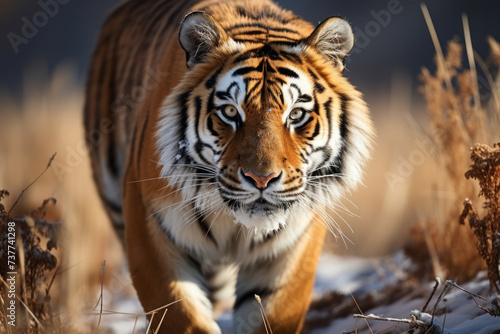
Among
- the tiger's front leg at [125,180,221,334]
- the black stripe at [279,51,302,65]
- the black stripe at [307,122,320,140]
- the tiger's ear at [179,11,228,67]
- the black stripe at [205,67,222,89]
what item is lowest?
the tiger's front leg at [125,180,221,334]

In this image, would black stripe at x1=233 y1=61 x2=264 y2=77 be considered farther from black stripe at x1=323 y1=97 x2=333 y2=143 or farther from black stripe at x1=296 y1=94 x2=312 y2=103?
black stripe at x1=323 y1=97 x2=333 y2=143

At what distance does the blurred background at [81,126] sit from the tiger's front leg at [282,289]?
0.47 metres

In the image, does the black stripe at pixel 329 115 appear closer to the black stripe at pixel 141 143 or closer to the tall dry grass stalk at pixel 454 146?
the black stripe at pixel 141 143

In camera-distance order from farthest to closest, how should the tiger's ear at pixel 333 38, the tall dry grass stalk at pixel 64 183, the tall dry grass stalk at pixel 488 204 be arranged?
the tall dry grass stalk at pixel 64 183, the tiger's ear at pixel 333 38, the tall dry grass stalk at pixel 488 204

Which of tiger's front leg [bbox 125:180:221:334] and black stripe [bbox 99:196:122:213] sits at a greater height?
black stripe [bbox 99:196:122:213]

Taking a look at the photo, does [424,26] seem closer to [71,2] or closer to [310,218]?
[71,2]

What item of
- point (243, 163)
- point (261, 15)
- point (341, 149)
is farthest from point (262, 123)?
point (261, 15)

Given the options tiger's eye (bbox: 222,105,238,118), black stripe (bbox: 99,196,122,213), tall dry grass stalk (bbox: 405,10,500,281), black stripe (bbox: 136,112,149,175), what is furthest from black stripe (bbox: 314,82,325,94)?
black stripe (bbox: 99,196,122,213)

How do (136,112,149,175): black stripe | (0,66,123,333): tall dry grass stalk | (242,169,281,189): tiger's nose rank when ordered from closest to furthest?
(242,169,281,189): tiger's nose
(136,112,149,175): black stripe
(0,66,123,333): tall dry grass stalk

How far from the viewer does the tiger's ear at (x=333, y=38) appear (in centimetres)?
236

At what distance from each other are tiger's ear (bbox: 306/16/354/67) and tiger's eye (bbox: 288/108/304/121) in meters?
0.32

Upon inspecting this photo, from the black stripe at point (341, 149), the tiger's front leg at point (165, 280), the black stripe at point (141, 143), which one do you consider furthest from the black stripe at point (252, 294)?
the black stripe at point (141, 143)

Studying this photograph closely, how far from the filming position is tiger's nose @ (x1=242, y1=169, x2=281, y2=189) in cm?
202

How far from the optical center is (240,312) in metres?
2.62
